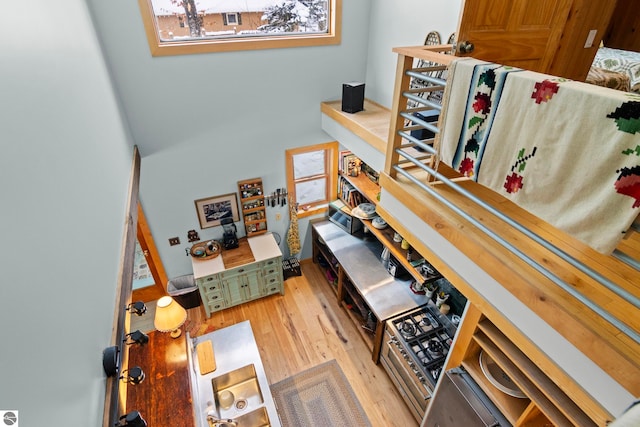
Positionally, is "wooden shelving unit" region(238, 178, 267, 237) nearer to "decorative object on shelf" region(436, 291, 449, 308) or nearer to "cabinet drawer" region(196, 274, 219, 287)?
"cabinet drawer" region(196, 274, 219, 287)

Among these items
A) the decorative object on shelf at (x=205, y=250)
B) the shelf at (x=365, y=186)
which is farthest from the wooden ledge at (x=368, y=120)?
the decorative object on shelf at (x=205, y=250)

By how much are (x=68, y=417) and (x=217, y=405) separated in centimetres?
231

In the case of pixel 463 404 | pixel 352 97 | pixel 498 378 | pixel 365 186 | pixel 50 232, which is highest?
pixel 50 232

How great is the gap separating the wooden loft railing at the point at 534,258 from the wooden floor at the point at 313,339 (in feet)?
7.33

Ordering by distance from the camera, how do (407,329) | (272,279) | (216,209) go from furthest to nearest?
1. (272,279)
2. (216,209)
3. (407,329)

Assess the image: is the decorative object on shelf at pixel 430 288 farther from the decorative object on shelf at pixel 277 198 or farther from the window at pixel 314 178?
the decorative object on shelf at pixel 277 198

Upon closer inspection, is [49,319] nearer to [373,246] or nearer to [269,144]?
[269,144]

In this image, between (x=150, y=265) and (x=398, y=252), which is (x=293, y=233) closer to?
(x=398, y=252)

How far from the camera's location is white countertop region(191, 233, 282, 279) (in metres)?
4.09

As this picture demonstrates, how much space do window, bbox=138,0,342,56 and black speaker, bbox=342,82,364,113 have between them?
2.04 feet

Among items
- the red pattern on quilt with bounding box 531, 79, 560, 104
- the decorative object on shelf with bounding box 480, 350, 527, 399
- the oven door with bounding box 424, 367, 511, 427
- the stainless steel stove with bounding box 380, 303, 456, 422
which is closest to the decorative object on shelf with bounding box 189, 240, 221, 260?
the stainless steel stove with bounding box 380, 303, 456, 422

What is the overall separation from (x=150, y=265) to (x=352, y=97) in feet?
10.6

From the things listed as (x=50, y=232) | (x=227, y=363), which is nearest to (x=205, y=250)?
(x=227, y=363)

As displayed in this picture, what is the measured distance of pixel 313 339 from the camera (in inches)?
163
